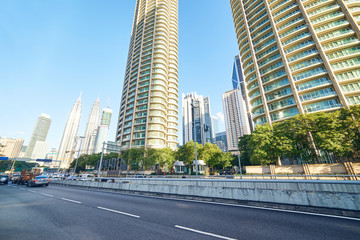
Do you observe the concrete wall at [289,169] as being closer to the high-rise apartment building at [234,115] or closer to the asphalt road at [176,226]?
the asphalt road at [176,226]

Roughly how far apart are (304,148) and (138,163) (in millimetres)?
45717

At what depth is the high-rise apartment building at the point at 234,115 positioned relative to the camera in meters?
157

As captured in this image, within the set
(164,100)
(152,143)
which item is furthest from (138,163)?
(164,100)

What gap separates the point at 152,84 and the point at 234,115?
121943mm

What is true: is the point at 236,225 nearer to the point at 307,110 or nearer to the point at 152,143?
the point at 307,110

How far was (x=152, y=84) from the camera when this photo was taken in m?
64.2

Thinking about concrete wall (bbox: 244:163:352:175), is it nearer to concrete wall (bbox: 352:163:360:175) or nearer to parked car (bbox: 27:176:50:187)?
concrete wall (bbox: 352:163:360:175)

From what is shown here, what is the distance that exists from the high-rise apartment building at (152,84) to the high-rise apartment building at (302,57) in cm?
3475

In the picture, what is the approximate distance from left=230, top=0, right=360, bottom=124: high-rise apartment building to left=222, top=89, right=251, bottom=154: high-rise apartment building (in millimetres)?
112252

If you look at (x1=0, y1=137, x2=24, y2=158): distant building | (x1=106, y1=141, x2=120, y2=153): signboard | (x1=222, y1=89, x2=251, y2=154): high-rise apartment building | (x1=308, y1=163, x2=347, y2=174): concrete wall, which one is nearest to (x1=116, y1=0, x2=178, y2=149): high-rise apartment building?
(x1=106, y1=141, x2=120, y2=153): signboard

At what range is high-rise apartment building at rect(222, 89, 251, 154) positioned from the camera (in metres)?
157

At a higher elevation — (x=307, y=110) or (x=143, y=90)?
(x=143, y=90)

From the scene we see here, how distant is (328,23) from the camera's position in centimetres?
4081

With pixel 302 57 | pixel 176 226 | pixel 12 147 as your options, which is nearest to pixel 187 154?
pixel 302 57
